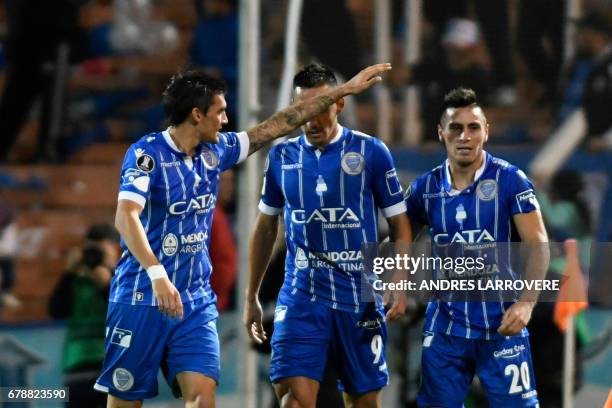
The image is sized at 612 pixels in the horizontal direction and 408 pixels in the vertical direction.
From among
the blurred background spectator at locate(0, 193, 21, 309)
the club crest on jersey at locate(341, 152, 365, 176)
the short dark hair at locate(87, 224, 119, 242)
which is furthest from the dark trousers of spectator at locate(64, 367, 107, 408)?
the club crest on jersey at locate(341, 152, 365, 176)

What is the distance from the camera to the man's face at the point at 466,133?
20.4 feet

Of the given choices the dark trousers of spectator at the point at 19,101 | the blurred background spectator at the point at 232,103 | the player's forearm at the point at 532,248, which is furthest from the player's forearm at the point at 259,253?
the dark trousers of spectator at the point at 19,101

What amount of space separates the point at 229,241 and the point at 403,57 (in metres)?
1.79

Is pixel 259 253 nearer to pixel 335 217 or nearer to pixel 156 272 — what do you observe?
pixel 335 217

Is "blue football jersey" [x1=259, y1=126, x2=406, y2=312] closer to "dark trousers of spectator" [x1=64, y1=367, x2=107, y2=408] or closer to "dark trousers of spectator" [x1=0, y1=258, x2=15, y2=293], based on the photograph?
"dark trousers of spectator" [x1=64, y1=367, x2=107, y2=408]

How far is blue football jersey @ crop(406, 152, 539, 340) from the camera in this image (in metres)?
6.22

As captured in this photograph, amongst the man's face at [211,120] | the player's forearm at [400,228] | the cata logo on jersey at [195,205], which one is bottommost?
the player's forearm at [400,228]

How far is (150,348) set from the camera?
6.11m

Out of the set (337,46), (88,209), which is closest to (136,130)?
(88,209)

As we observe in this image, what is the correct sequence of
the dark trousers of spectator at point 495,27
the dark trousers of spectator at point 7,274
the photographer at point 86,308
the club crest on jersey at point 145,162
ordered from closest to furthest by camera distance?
the club crest on jersey at point 145,162 → the photographer at point 86,308 → the dark trousers of spectator at point 7,274 → the dark trousers of spectator at point 495,27

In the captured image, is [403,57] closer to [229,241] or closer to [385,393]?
[229,241]

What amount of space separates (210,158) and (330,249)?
77 cm

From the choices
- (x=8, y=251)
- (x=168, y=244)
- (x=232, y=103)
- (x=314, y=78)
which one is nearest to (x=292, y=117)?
(x=314, y=78)

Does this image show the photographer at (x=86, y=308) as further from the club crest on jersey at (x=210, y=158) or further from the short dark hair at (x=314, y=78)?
the short dark hair at (x=314, y=78)
